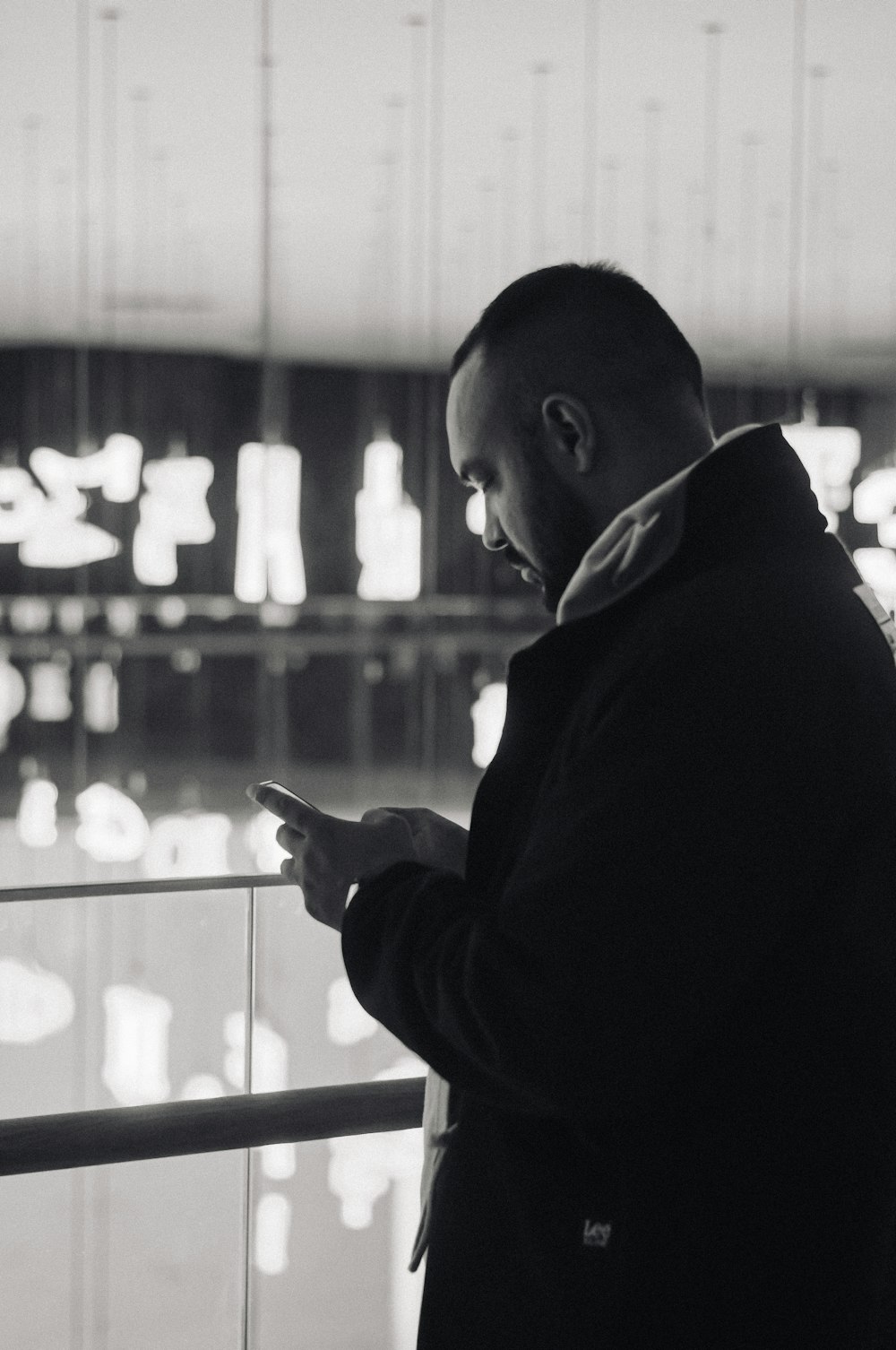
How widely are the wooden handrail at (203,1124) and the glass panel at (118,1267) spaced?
1774mm

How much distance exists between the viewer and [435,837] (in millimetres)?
859

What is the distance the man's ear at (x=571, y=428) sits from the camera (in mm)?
742

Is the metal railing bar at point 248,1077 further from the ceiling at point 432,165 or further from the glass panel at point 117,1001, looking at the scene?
the ceiling at point 432,165

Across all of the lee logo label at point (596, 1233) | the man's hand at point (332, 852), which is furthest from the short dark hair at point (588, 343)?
the lee logo label at point (596, 1233)

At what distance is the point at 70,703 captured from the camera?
7.73 meters

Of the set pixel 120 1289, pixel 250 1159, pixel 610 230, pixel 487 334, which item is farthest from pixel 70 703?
pixel 487 334

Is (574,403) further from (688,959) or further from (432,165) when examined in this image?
(432,165)

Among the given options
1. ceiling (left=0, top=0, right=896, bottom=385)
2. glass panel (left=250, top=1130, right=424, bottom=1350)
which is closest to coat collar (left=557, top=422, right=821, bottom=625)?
glass panel (left=250, top=1130, right=424, bottom=1350)

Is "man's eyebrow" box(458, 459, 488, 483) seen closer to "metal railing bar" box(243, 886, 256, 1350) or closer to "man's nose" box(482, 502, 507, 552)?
"man's nose" box(482, 502, 507, 552)

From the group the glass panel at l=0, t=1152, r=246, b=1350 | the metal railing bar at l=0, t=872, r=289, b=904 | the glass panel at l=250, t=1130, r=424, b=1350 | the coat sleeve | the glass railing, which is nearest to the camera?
the coat sleeve

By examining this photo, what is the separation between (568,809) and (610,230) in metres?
6.36

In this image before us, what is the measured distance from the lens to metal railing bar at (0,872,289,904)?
1333 mm

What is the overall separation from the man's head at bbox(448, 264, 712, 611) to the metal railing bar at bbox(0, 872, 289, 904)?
0.63 meters

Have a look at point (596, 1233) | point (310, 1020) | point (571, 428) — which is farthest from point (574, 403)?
point (310, 1020)
